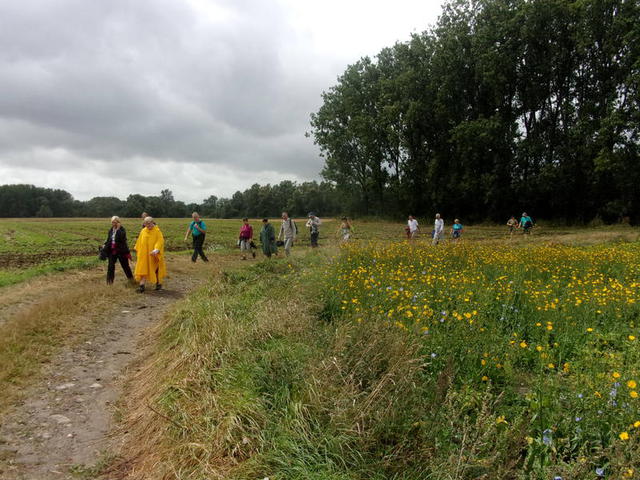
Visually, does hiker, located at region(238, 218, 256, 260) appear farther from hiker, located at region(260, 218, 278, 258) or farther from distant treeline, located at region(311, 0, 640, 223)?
distant treeline, located at region(311, 0, 640, 223)

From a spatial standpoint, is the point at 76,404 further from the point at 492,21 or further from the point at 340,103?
the point at 340,103

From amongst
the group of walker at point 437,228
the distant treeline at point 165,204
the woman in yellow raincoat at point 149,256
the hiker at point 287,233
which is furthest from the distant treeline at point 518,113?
the distant treeline at point 165,204

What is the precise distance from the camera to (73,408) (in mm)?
4203

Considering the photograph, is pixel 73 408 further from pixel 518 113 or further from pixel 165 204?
pixel 165 204

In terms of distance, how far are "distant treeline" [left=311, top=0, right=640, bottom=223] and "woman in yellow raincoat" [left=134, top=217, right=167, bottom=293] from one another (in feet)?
102

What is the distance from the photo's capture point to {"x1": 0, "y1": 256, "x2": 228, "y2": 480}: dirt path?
3277mm

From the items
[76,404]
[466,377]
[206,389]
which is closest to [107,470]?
[206,389]

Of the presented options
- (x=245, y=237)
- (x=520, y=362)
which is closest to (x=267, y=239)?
(x=245, y=237)

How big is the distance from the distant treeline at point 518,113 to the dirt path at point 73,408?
32779mm

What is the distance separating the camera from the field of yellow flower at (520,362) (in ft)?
8.92

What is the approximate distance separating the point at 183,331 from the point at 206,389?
2.10 m

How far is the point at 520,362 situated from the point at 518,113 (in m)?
39.4

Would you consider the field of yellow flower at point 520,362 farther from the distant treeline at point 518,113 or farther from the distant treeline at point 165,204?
the distant treeline at point 165,204

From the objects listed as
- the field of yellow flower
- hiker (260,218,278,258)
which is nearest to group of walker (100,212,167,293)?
hiker (260,218,278,258)
